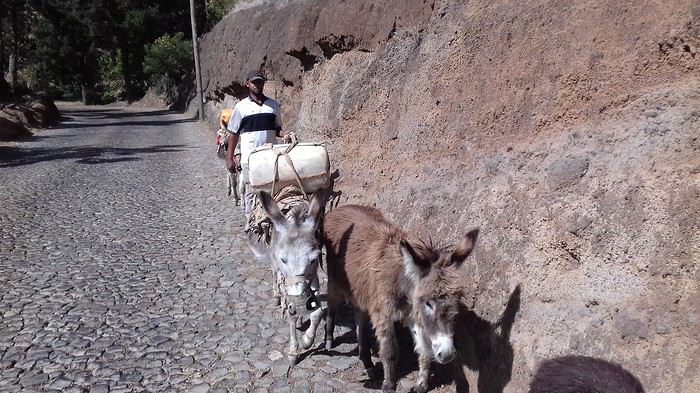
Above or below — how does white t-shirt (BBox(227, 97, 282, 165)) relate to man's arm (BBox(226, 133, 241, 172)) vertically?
above

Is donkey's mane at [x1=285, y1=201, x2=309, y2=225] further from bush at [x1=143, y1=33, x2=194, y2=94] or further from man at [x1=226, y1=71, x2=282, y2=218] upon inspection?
bush at [x1=143, y1=33, x2=194, y2=94]

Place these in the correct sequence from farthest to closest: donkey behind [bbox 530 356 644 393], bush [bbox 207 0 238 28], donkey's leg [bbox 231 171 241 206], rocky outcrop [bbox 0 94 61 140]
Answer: bush [bbox 207 0 238 28], rocky outcrop [bbox 0 94 61 140], donkey's leg [bbox 231 171 241 206], donkey behind [bbox 530 356 644 393]

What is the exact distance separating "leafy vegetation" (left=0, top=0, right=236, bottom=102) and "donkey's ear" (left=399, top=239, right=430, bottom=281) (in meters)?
30.4

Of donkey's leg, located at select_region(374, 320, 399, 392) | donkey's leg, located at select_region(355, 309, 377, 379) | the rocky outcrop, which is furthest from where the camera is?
the rocky outcrop

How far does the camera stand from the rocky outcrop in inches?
867

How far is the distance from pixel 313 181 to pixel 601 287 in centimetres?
317

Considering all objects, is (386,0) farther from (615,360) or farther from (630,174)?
(615,360)

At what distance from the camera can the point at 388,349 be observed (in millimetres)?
4500

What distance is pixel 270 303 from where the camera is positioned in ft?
21.6

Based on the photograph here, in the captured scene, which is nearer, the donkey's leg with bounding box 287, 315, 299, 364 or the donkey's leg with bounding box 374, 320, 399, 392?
the donkey's leg with bounding box 374, 320, 399, 392

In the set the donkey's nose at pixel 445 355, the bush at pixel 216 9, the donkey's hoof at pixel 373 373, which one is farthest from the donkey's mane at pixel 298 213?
the bush at pixel 216 9

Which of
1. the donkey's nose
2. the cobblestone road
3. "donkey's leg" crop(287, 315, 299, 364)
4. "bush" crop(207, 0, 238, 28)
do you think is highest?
"bush" crop(207, 0, 238, 28)

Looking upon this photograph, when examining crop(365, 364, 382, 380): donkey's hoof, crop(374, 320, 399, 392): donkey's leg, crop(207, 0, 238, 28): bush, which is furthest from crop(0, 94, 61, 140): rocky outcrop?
crop(374, 320, 399, 392): donkey's leg

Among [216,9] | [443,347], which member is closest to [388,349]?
[443,347]
